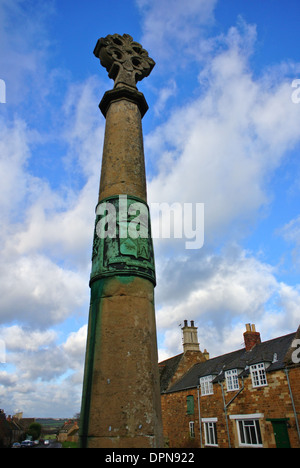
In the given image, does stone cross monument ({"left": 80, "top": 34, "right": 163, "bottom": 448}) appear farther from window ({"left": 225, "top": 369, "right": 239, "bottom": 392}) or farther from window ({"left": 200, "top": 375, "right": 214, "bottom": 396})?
window ({"left": 200, "top": 375, "right": 214, "bottom": 396})

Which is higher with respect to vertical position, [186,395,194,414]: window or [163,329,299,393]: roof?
[163,329,299,393]: roof

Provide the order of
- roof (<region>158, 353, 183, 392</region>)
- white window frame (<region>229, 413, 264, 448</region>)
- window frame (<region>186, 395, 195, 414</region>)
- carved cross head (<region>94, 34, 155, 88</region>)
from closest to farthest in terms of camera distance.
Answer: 1. carved cross head (<region>94, 34, 155, 88</region>)
2. white window frame (<region>229, 413, 264, 448</region>)
3. window frame (<region>186, 395, 195, 414</region>)
4. roof (<region>158, 353, 183, 392</region>)

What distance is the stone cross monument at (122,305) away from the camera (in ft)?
9.90

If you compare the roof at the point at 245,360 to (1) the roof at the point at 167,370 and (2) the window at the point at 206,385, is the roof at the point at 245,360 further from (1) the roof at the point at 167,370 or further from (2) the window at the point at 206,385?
(1) the roof at the point at 167,370

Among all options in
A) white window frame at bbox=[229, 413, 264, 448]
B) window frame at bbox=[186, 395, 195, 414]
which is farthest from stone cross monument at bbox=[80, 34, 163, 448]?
window frame at bbox=[186, 395, 195, 414]

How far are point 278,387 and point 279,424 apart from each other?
1.71 meters

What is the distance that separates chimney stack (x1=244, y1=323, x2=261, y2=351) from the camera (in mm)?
22172

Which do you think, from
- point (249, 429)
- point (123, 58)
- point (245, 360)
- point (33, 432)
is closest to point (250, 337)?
point (245, 360)

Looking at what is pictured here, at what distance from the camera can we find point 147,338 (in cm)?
349

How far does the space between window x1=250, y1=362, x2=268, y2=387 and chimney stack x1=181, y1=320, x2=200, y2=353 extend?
12850mm

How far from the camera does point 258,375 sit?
17828 mm

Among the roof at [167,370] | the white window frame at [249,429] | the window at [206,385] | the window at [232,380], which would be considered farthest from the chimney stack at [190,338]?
the white window frame at [249,429]
